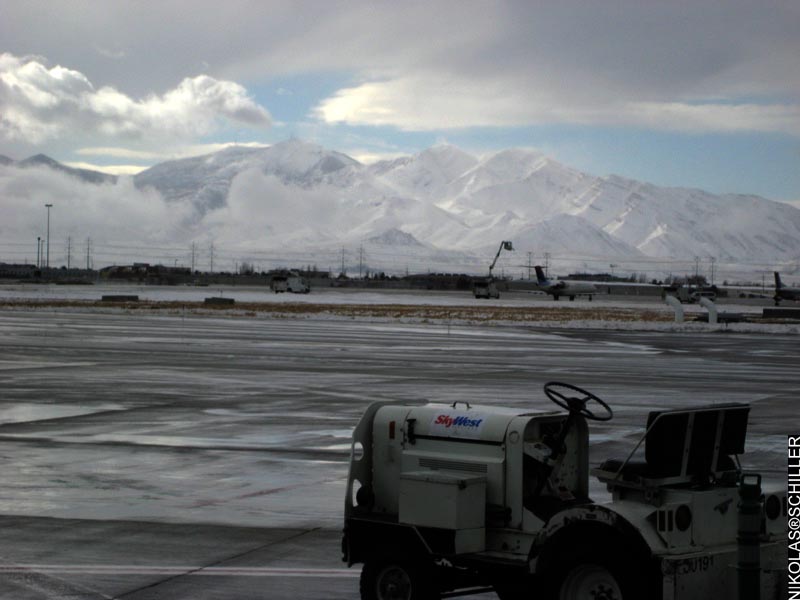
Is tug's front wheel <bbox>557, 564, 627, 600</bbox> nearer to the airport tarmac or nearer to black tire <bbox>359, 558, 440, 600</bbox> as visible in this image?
black tire <bbox>359, 558, 440, 600</bbox>

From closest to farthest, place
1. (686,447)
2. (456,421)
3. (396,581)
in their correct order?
(686,447), (456,421), (396,581)

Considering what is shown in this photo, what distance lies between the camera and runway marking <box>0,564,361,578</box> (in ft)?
35.1

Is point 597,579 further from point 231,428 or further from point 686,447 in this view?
point 231,428

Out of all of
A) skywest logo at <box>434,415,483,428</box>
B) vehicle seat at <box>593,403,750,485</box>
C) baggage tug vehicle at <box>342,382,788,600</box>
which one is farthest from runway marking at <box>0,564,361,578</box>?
vehicle seat at <box>593,403,750,485</box>

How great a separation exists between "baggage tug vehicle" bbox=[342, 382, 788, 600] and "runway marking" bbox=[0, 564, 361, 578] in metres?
1.50

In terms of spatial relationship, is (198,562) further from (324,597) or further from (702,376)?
(702,376)

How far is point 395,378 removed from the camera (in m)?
31.1

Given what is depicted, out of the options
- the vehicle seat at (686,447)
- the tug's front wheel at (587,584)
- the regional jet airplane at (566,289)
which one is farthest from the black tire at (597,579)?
the regional jet airplane at (566,289)

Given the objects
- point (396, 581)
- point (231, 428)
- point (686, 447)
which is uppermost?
point (686, 447)

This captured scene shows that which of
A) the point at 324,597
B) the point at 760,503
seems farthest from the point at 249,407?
the point at 760,503

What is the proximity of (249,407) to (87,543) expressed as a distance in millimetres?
12456

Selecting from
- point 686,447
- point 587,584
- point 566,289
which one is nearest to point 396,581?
point 587,584

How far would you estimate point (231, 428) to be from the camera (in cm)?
2106

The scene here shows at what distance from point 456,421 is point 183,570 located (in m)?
3.41
